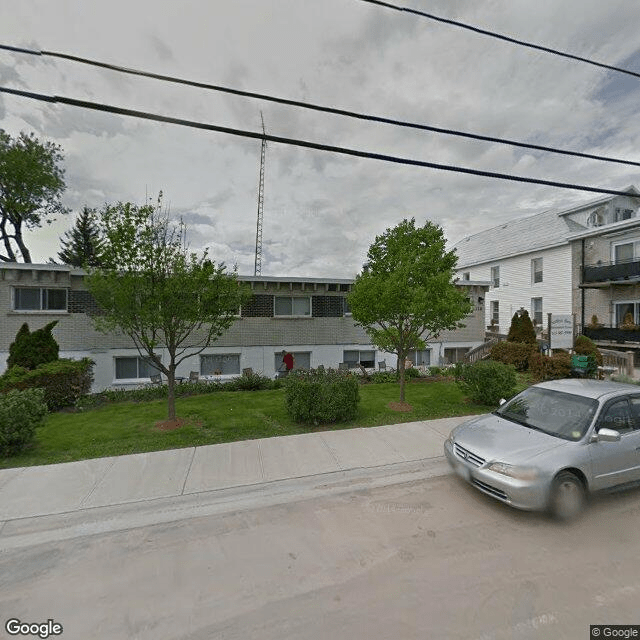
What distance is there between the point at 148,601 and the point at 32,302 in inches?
560

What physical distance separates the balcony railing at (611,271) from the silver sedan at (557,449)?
18.8 m

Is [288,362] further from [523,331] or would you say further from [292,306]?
[523,331]

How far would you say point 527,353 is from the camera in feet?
48.3

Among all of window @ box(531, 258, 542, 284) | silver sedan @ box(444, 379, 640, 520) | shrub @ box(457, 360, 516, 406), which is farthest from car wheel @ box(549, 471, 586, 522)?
window @ box(531, 258, 542, 284)

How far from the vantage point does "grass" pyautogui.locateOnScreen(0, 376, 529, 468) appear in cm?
651

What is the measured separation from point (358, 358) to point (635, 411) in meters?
11.8

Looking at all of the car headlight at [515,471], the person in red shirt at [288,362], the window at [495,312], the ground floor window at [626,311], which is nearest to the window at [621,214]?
the ground floor window at [626,311]

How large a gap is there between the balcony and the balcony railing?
3.04 meters

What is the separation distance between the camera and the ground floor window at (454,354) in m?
17.4

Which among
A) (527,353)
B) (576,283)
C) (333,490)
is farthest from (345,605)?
(576,283)

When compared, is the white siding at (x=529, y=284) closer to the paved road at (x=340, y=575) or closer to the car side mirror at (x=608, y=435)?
the car side mirror at (x=608, y=435)

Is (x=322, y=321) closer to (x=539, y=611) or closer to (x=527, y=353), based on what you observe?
(x=527, y=353)

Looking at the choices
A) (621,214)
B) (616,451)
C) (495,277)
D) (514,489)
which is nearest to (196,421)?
(514,489)

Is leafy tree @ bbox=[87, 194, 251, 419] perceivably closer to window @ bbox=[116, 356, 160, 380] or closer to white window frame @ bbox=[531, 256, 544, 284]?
window @ bbox=[116, 356, 160, 380]
